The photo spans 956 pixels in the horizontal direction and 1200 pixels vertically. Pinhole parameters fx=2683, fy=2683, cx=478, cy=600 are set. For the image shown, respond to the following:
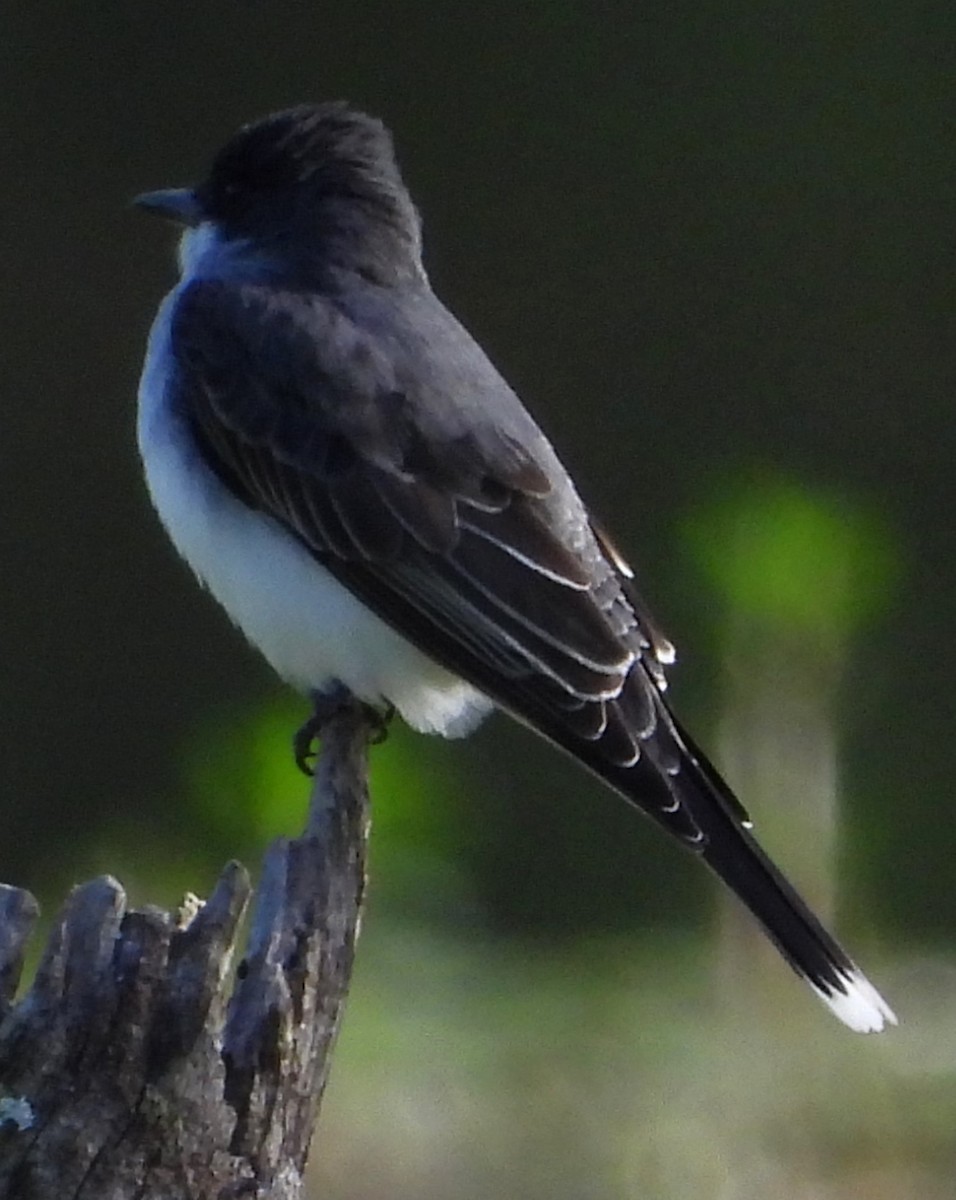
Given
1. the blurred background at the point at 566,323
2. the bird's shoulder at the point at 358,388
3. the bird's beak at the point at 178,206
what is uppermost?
the blurred background at the point at 566,323

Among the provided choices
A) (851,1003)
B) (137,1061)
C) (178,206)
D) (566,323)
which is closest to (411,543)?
(851,1003)

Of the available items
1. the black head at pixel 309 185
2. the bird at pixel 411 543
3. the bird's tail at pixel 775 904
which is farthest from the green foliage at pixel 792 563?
the bird's tail at pixel 775 904

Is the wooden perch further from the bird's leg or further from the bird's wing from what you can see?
the bird's leg

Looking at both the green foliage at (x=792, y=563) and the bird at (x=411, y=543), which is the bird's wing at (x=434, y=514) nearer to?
the bird at (x=411, y=543)

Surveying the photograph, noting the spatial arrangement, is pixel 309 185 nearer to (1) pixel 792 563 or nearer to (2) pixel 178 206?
(2) pixel 178 206

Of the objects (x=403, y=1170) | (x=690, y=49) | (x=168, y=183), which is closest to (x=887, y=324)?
(x=690, y=49)

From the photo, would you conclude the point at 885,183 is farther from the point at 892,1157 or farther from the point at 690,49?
the point at 892,1157
